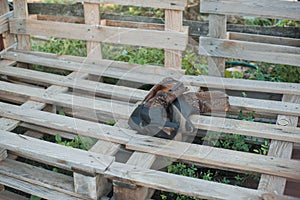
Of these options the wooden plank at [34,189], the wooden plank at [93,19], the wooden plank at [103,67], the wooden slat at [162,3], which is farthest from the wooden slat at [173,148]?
the wooden slat at [162,3]

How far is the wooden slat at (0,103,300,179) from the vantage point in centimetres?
275

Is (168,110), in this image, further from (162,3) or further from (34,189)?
(162,3)

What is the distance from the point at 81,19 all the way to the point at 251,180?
8.28ft

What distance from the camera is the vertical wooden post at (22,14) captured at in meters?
4.50

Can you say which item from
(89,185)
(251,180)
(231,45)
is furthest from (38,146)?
(231,45)

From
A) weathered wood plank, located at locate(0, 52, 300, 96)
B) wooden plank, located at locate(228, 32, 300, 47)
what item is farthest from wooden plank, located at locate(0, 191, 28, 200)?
wooden plank, located at locate(228, 32, 300, 47)

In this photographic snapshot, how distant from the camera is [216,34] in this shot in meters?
3.97

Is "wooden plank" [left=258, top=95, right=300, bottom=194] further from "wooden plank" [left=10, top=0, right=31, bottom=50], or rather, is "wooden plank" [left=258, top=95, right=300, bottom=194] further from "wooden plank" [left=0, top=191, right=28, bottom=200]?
"wooden plank" [left=10, top=0, right=31, bottom=50]

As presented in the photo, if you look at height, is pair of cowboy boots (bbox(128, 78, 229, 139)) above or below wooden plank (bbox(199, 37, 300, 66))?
below

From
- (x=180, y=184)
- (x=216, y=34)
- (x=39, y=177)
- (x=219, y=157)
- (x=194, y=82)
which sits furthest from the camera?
(x=216, y=34)

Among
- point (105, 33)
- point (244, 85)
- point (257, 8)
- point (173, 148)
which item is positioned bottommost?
point (173, 148)

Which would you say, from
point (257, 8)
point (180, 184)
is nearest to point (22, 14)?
point (257, 8)

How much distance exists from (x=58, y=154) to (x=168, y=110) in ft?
2.60

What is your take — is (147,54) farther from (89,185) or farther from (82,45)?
(89,185)
